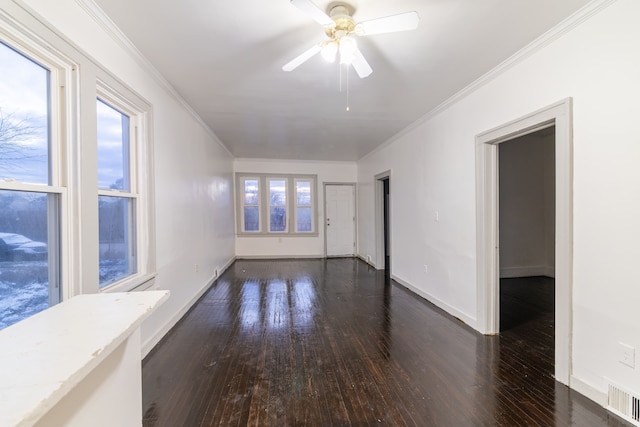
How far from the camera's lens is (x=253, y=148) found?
5793 millimetres

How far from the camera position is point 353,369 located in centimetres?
220

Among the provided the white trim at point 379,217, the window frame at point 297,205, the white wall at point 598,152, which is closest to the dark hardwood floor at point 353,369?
the white wall at point 598,152

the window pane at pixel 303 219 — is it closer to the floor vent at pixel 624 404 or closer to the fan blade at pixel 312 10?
the fan blade at pixel 312 10

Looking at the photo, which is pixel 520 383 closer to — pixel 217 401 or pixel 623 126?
pixel 623 126

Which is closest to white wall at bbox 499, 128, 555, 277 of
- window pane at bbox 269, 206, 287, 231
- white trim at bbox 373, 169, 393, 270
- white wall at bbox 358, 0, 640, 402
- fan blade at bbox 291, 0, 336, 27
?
white trim at bbox 373, 169, 393, 270

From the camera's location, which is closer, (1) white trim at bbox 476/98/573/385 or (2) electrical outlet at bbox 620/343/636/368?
(2) electrical outlet at bbox 620/343/636/368

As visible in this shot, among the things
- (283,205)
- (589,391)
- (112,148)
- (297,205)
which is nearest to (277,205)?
(283,205)

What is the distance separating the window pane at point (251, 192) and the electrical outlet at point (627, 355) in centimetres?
653

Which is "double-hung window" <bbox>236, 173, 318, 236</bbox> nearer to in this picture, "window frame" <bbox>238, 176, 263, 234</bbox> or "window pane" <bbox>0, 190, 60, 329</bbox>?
"window frame" <bbox>238, 176, 263, 234</bbox>

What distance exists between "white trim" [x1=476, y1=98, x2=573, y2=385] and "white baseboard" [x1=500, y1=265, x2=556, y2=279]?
8.82 feet

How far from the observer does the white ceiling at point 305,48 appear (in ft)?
5.79

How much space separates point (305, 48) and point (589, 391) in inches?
124

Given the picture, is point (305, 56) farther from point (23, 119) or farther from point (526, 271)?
point (526, 271)

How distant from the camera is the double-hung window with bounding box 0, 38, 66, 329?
51.6 inches
